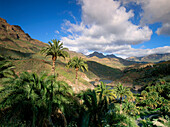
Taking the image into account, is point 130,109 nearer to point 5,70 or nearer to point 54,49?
point 54,49

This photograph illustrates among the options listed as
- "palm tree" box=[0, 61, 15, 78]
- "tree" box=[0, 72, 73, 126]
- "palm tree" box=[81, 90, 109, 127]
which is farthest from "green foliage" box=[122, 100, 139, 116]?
"palm tree" box=[0, 61, 15, 78]

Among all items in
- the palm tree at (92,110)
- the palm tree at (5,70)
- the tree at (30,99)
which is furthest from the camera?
the palm tree at (5,70)

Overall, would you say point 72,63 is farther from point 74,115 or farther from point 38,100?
point 38,100

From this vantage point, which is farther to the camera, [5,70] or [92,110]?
[5,70]

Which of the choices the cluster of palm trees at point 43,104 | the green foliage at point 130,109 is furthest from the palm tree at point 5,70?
the green foliage at point 130,109

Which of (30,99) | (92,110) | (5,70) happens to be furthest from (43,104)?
(5,70)

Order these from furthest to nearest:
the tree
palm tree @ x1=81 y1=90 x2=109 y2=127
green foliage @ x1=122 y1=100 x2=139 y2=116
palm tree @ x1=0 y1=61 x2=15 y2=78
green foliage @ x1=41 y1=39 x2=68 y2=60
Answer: green foliage @ x1=122 y1=100 x2=139 y2=116
green foliage @ x1=41 y1=39 x2=68 y2=60
palm tree @ x1=0 y1=61 x2=15 y2=78
palm tree @ x1=81 y1=90 x2=109 y2=127
the tree

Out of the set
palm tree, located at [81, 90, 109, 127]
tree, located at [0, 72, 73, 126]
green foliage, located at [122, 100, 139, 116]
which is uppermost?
tree, located at [0, 72, 73, 126]

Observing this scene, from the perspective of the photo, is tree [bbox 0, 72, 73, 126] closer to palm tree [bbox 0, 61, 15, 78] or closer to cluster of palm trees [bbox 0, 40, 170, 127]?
cluster of palm trees [bbox 0, 40, 170, 127]

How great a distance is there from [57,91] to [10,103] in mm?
4583

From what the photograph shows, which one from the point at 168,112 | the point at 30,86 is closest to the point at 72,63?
the point at 30,86

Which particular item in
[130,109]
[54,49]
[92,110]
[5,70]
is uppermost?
[54,49]

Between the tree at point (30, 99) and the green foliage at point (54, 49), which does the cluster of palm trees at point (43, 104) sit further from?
the green foliage at point (54, 49)

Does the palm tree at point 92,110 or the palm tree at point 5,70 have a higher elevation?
the palm tree at point 5,70
